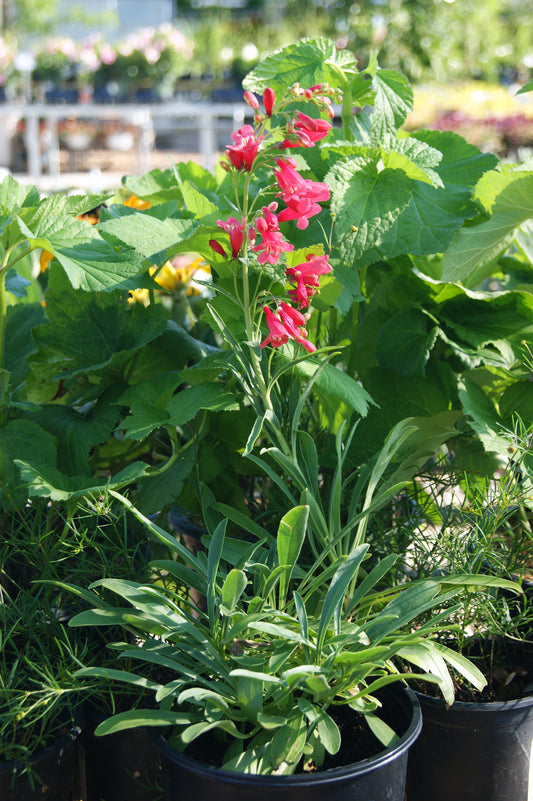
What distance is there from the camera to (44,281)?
1.63 m

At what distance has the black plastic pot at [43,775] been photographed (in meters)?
0.90

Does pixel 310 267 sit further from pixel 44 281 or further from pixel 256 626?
pixel 44 281

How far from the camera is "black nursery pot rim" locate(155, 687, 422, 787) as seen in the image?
0.78 meters

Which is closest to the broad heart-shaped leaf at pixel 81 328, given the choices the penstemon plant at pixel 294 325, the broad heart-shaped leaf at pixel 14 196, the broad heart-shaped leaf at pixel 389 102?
the penstemon plant at pixel 294 325

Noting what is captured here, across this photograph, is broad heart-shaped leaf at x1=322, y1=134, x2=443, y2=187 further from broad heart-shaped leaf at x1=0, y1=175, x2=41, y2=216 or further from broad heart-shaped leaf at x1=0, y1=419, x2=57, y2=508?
broad heart-shaped leaf at x1=0, y1=419, x2=57, y2=508

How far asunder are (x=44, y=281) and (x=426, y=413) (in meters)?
0.83

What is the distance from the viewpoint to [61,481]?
1034 mm

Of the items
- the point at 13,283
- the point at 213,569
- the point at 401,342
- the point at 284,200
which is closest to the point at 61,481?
the point at 213,569

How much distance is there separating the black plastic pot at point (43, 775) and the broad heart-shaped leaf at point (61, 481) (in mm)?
283

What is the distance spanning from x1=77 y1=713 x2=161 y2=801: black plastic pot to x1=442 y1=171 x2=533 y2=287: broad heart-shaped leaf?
76 centimetres

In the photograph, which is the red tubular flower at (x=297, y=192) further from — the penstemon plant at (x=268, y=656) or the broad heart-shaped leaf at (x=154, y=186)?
Answer: the broad heart-shaped leaf at (x=154, y=186)

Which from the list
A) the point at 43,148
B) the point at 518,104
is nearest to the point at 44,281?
the point at 43,148

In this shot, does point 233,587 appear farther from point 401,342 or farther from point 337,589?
point 401,342

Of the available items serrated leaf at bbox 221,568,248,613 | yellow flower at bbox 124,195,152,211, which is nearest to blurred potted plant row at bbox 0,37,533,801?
serrated leaf at bbox 221,568,248,613
